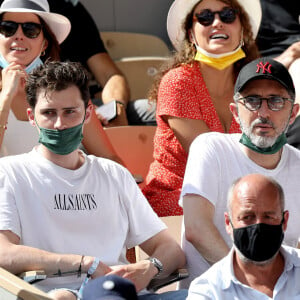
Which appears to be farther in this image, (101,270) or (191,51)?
(191,51)

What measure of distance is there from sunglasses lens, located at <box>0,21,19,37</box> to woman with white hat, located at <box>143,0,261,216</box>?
78cm

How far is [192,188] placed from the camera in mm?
3680

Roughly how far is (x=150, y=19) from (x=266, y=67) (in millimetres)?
3674

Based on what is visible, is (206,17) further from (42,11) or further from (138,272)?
(138,272)

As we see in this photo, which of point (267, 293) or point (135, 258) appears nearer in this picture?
point (267, 293)

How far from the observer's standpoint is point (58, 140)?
3.69 m

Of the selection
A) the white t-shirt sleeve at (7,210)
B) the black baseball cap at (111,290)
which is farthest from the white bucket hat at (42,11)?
the black baseball cap at (111,290)

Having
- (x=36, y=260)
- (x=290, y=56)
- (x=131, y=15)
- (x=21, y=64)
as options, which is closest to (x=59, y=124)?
(x=36, y=260)

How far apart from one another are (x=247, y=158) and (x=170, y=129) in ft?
2.98

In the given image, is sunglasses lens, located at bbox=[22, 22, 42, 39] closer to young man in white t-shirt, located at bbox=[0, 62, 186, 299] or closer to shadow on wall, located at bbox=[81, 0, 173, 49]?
young man in white t-shirt, located at bbox=[0, 62, 186, 299]

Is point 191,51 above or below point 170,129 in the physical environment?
above

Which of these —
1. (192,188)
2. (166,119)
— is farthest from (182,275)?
(166,119)

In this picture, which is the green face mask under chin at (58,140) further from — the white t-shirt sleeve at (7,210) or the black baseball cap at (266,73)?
the black baseball cap at (266,73)

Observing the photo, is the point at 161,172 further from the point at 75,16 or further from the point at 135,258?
the point at 75,16
